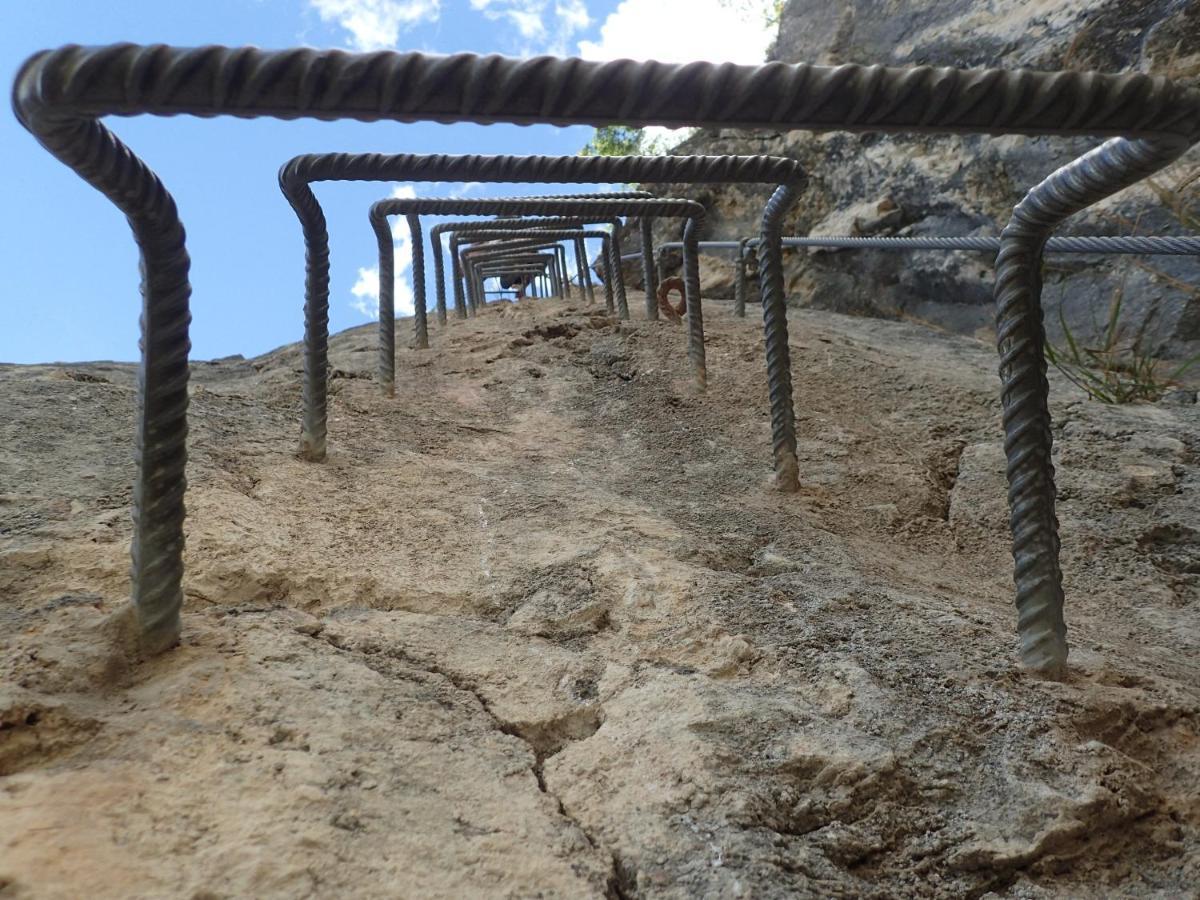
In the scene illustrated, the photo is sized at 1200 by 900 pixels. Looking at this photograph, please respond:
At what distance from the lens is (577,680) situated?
1019 mm

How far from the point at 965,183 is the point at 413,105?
458 centimetres

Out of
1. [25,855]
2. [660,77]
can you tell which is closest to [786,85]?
[660,77]

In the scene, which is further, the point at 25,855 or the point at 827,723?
the point at 827,723

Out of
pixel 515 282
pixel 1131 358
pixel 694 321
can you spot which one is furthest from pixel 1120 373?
pixel 515 282

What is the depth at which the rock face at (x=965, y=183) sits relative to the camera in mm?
3486

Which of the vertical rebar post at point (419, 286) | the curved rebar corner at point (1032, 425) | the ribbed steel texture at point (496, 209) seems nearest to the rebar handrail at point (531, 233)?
the vertical rebar post at point (419, 286)

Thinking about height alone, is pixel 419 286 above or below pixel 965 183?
below

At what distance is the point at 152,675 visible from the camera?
91cm

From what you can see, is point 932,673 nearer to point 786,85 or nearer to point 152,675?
point 786,85

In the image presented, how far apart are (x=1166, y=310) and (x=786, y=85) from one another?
3.43 m

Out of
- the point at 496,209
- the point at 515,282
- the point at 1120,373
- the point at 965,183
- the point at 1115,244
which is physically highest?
the point at 965,183

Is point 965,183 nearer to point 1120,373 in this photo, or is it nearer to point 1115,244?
point 1120,373

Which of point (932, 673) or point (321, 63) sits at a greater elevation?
point (321, 63)

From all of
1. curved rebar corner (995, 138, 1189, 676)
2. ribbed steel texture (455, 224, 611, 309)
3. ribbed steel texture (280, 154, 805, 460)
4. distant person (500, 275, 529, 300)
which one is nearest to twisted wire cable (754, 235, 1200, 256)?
curved rebar corner (995, 138, 1189, 676)
